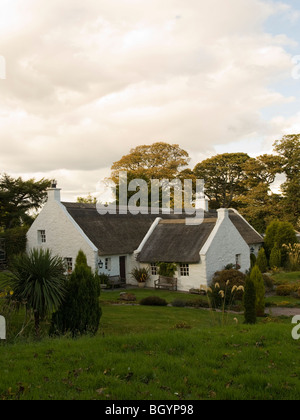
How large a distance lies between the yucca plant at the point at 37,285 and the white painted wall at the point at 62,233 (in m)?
14.9

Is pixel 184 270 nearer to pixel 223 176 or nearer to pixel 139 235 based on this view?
pixel 139 235

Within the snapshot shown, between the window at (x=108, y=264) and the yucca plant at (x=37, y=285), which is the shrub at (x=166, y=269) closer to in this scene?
the window at (x=108, y=264)

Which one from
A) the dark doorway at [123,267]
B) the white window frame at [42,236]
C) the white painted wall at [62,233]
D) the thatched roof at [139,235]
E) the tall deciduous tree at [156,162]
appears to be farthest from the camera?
the tall deciduous tree at [156,162]

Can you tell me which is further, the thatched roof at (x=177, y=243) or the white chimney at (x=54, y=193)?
the white chimney at (x=54, y=193)

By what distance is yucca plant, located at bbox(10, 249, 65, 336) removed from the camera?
11.9 metres

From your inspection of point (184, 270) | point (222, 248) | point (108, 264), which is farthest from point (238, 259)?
point (108, 264)

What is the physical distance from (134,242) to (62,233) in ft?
18.2

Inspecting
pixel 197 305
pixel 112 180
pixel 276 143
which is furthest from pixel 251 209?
pixel 197 305

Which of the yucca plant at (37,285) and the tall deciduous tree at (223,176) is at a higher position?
the tall deciduous tree at (223,176)

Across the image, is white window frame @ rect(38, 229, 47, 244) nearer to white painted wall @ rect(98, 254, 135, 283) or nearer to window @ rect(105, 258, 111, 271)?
window @ rect(105, 258, 111, 271)

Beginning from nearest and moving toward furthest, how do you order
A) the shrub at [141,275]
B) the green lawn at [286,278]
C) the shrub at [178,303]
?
1. the shrub at [178,303]
2. the green lawn at [286,278]
3. the shrub at [141,275]

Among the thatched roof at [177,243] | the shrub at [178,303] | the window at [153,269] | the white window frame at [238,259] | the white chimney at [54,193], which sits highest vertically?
the white chimney at [54,193]

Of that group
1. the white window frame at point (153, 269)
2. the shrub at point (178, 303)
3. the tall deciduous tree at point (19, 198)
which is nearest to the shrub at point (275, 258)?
the white window frame at point (153, 269)

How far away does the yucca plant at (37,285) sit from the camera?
469 inches
